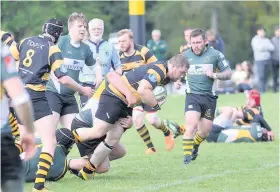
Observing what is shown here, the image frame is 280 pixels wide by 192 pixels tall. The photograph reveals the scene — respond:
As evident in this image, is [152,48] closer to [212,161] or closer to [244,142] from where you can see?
[244,142]

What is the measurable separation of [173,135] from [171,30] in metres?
36.0

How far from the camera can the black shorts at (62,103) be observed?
1148 centimetres

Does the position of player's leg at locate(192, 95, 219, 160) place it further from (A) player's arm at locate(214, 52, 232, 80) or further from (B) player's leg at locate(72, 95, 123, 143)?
(B) player's leg at locate(72, 95, 123, 143)

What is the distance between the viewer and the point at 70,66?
1191 centimetres

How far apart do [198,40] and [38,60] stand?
11.2 ft

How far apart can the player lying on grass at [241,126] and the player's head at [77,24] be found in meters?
4.59

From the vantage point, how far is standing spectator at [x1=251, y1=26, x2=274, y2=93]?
25.8m

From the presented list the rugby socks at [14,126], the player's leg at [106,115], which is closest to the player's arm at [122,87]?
the player's leg at [106,115]

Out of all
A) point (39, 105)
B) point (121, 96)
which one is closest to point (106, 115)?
point (121, 96)

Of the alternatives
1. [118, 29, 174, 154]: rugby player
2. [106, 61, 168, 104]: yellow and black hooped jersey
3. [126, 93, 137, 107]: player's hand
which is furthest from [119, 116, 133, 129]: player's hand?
[118, 29, 174, 154]: rugby player

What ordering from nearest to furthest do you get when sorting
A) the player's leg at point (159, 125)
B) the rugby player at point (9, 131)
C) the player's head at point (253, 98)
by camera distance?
the rugby player at point (9, 131) < the player's leg at point (159, 125) < the player's head at point (253, 98)

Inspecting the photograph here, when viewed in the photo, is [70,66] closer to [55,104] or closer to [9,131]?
[55,104]

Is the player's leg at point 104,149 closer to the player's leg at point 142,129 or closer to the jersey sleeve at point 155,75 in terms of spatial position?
the jersey sleeve at point 155,75

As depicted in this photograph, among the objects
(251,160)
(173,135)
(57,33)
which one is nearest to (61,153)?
(57,33)
